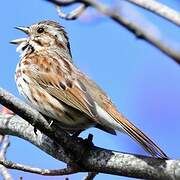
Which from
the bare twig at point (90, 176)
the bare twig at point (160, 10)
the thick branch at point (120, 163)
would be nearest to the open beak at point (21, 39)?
the thick branch at point (120, 163)

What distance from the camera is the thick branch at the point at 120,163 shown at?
2.86m

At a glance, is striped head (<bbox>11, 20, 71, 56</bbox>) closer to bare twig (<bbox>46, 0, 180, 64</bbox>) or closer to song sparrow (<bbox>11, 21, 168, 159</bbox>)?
song sparrow (<bbox>11, 21, 168, 159</bbox>)

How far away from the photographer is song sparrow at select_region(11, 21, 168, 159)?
13.3 feet

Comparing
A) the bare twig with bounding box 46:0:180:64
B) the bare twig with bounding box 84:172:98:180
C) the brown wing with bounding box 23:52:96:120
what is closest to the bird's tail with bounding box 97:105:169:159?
the brown wing with bounding box 23:52:96:120

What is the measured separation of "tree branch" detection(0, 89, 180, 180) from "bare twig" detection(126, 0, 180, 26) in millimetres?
1487

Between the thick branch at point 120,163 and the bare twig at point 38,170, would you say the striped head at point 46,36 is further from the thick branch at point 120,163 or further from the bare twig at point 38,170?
the bare twig at point 38,170

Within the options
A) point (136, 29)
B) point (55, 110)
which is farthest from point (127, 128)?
point (136, 29)

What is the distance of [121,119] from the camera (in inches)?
156

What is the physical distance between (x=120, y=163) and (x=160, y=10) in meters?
1.81

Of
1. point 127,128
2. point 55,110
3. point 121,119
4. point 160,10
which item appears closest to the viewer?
point 160,10

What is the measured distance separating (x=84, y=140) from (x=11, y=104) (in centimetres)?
74

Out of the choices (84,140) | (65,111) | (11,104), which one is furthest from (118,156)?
(65,111)

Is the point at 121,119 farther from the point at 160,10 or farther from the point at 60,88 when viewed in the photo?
the point at 160,10

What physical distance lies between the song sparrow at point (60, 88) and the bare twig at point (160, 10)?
6.87 ft
